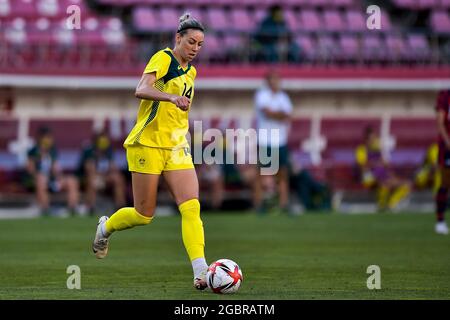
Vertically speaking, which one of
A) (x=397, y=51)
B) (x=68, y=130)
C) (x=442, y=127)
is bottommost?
(x=68, y=130)

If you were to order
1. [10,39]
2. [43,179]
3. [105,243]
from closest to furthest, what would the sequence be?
[105,243] → [43,179] → [10,39]

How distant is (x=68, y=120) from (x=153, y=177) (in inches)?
627

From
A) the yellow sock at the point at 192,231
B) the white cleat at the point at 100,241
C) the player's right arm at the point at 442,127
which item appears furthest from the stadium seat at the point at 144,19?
the yellow sock at the point at 192,231

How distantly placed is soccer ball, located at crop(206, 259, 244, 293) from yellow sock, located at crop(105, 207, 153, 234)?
3.06ft

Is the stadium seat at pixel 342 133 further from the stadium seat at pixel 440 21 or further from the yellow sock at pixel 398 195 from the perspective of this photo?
the stadium seat at pixel 440 21

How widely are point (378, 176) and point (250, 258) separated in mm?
12043

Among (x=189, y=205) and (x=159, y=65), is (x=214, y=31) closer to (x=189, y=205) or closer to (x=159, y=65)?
(x=159, y=65)

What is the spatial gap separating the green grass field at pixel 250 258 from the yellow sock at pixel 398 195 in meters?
4.86

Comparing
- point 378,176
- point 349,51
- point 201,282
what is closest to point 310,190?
point 378,176

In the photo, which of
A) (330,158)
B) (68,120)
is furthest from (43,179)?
(330,158)

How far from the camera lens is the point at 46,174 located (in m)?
21.9
